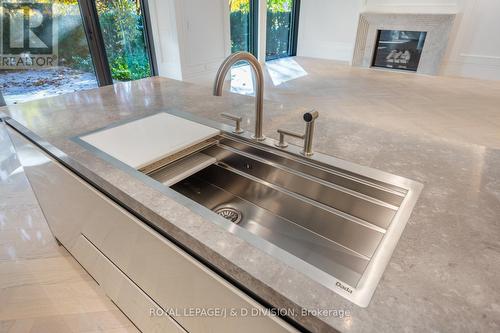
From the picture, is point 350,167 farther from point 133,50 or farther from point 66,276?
point 133,50

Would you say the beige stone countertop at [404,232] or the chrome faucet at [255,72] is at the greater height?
the chrome faucet at [255,72]

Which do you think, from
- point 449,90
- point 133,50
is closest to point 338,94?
point 449,90

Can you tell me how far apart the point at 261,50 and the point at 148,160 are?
6.35 metres

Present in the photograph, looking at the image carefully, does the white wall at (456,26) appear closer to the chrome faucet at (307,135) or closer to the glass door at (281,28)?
the glass door at (281,28)

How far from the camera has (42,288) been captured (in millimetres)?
1604

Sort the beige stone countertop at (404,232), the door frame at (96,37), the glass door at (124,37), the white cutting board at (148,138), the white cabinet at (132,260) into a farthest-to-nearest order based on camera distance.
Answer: the glass door at (124,37) < the door frame at (96,37) < the white cutting board at (148,138) < the white cabinet at (132,260) < the beige stone countertop at (404,232)

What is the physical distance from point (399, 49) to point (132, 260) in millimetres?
7233

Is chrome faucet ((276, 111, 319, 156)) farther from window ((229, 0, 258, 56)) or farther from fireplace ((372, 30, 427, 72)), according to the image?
fireplace ((372, 30, 427, 72))

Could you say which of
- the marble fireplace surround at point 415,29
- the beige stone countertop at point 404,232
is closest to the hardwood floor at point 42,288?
the beige stone countertop at point 404,232

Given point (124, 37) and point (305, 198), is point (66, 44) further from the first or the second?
point (305, 198)

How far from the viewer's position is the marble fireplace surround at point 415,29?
558 cm

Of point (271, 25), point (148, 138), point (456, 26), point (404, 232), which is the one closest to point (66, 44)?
point (148, 138)

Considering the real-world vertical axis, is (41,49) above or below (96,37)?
below

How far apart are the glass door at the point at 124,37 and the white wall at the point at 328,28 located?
195 inches
